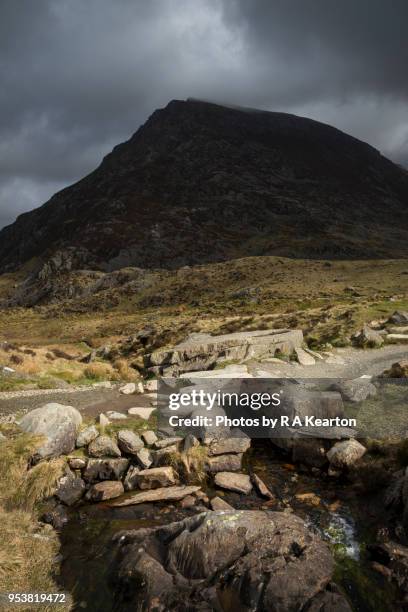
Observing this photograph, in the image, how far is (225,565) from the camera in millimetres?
7852

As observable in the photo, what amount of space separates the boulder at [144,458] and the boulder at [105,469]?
433mm

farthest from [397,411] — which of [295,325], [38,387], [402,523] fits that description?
[295,325]

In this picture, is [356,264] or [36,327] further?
[356,264]

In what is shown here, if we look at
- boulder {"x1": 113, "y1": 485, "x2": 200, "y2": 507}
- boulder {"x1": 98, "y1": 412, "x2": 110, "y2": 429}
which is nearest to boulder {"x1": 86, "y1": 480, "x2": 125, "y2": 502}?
boulder {"x1": 113, "y1": 485, "x2": 200, "y2": 507}

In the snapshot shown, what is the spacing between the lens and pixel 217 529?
8391 millimetres

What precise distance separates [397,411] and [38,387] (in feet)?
58.6

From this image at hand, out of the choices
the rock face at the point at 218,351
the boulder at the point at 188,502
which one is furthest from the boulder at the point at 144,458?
the rock face at the point at 218,351

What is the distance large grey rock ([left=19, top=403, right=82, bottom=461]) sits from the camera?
13539mm

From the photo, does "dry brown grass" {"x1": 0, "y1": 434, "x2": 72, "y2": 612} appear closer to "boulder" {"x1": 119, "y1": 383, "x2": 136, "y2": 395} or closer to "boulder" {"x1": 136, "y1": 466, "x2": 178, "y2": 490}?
"boulder" {"x1": 136, "y1": 466, "x2": 178, "y2": 490}

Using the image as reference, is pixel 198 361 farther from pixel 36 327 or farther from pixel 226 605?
pixel 36 327

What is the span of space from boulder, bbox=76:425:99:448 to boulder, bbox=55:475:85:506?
6.20ft

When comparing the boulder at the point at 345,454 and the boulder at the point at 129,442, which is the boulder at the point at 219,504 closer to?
the boulder at the point at 345,454

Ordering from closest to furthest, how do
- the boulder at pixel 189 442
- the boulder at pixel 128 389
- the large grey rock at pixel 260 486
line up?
the large grey rock at pixel 260 486, the boulder at pixel 189 442, the boulder at pixel 128 389

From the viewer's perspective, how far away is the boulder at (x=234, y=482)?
1171 centimetres
